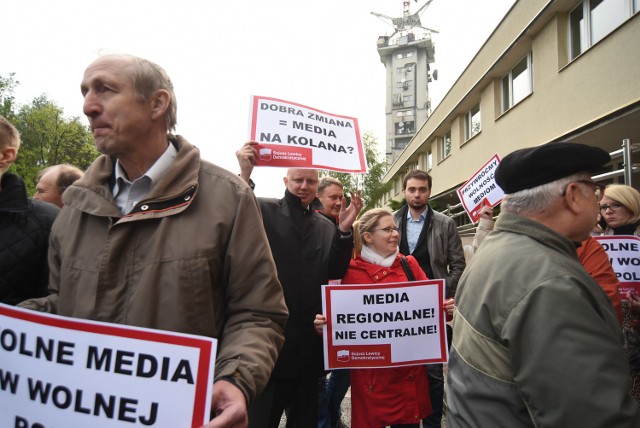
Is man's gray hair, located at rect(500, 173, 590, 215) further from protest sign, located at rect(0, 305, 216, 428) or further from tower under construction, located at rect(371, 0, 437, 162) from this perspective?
tower under construction, located at rect(371, 0, 437, 162)

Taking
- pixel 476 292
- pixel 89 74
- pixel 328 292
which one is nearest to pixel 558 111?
pixel 328 292

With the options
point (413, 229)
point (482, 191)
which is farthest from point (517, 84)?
point (413, 229)

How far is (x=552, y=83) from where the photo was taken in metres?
10.4

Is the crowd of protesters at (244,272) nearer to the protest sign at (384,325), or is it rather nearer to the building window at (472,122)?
the protest sign at (384,325)

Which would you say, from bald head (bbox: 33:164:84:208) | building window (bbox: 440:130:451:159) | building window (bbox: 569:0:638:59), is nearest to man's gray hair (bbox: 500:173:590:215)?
bald head (bbox: 33:164:84:208)

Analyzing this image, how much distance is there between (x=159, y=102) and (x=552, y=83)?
10822 mm

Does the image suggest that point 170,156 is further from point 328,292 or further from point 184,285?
point 328,292

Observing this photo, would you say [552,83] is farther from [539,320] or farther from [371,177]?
[371,177]

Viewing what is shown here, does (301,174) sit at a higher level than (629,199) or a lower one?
higher

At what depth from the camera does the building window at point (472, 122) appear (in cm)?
1673

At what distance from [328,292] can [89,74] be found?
78.0 inches

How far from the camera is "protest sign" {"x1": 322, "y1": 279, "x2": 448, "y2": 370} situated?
3.07m

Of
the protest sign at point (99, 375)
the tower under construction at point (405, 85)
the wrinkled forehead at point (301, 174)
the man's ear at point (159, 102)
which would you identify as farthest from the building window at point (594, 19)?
the tower under construction at point (405, 85)

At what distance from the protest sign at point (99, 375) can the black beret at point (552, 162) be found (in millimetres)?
1281
